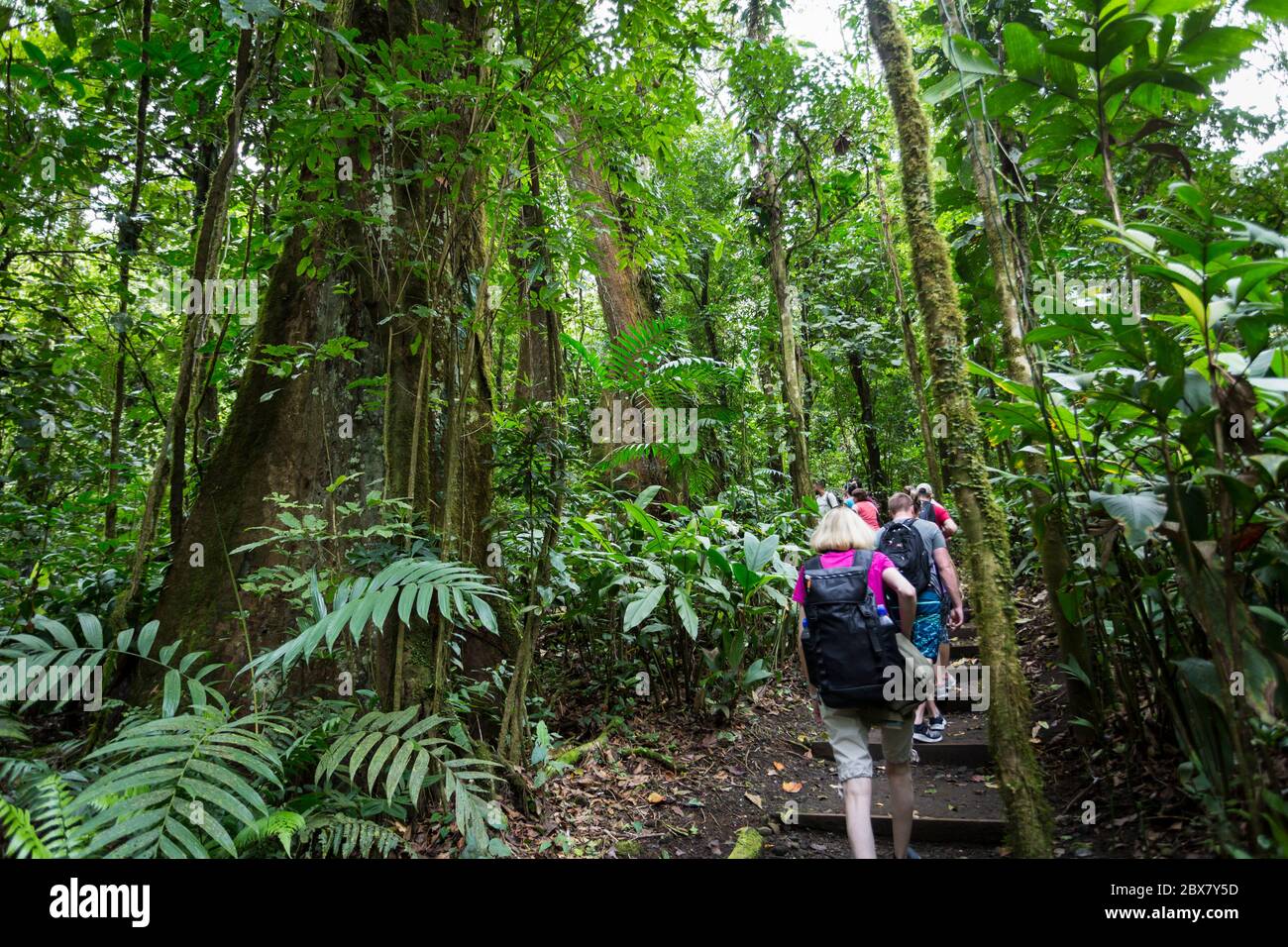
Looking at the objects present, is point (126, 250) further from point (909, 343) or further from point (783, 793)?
point (909, 343)

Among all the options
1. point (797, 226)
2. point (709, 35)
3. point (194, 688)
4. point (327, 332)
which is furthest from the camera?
Answer: point (797, 226)

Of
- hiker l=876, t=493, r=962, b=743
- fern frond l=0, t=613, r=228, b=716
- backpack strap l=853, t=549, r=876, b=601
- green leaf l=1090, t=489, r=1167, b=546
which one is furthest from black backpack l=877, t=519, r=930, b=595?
fern frond l=0, t=613, r=228, b=716

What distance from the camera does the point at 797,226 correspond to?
31.0ft

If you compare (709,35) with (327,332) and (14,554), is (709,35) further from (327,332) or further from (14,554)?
(14,554)

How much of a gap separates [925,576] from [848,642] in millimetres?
1881

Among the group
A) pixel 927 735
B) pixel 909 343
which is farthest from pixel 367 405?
pixel 909 343

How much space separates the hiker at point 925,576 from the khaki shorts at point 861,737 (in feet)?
5.37

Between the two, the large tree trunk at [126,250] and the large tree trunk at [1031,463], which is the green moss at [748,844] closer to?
the large tree trunk at [1031,463]

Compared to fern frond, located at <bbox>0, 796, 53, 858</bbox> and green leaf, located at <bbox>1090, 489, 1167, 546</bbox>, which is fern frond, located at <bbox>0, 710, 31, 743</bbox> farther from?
green leaf, located at <bbox>1090, 489, 1167, 546</bbox>

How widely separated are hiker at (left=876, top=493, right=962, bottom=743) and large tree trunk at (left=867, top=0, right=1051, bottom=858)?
1411mm

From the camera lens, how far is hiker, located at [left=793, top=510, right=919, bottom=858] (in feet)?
9.00

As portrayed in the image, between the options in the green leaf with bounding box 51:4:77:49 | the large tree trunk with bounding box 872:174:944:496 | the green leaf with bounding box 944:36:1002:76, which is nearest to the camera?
the green leaf with bounding box 944:36:1002:76
